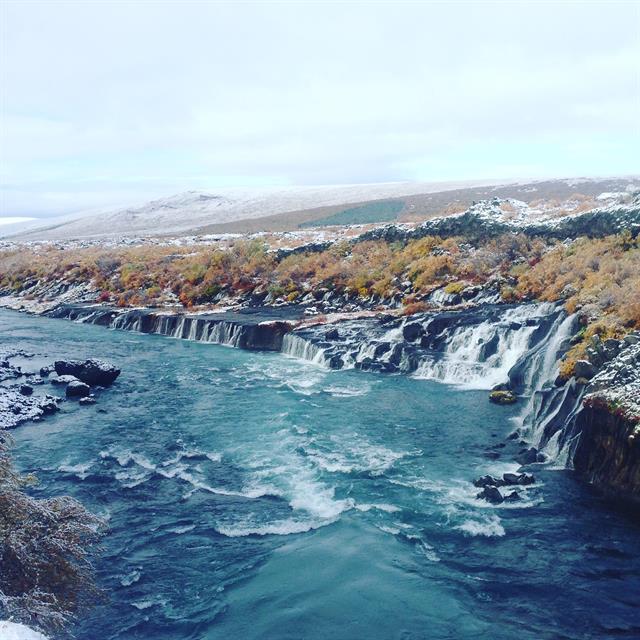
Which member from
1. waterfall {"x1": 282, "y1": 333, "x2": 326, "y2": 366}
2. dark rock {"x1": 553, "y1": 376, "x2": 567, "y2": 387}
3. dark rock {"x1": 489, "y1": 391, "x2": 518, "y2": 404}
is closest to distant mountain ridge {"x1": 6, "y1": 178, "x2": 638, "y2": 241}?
waterfall {"x1": 282, "y1": 333, "x2": 326, "y2": 366}

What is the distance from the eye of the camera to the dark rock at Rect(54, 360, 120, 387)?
24297 mm

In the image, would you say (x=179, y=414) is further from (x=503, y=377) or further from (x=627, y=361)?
(x=627, y=361)

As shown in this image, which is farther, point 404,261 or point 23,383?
point 404,261

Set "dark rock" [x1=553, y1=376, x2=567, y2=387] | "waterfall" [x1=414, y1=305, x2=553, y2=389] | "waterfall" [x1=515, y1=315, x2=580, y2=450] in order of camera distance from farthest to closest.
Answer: "waterfall" [x1=414, y1=305, x2=553, y2=389]
"dark rock" [x1=553, y1=376, x2=567, y2=387]
"waterfall" [x1=515, y1=315, x2=580, y2=450]

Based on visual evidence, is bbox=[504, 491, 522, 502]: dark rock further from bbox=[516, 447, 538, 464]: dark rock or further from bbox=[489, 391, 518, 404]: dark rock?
bbox=[489, 391, 518, 404]: dark rock

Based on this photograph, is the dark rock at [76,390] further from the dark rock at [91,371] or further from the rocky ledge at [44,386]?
the dark rock at [91,371]

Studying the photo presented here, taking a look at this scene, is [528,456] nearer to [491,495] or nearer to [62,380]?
[491,495]

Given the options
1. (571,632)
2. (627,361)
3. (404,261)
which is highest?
(404,261)

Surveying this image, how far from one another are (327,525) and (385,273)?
25.9 meters

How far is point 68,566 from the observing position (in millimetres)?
9383

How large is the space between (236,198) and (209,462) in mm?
117829

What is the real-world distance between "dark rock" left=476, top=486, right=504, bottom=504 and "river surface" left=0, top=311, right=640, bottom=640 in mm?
267

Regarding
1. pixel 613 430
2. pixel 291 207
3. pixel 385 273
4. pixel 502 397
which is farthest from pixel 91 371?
pixel 291 207

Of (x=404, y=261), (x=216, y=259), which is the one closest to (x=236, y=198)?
(x=216, y=259)
